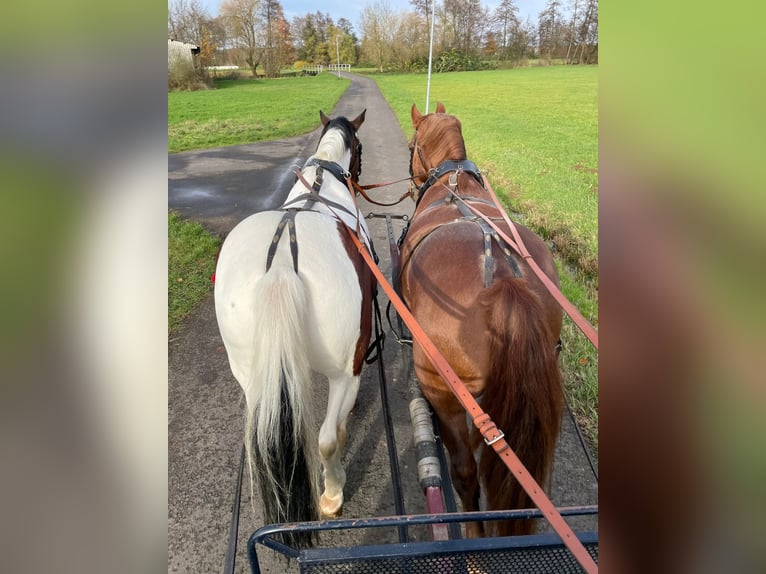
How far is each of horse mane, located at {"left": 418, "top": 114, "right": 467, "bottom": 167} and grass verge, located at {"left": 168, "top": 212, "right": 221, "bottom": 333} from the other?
2.81 meters

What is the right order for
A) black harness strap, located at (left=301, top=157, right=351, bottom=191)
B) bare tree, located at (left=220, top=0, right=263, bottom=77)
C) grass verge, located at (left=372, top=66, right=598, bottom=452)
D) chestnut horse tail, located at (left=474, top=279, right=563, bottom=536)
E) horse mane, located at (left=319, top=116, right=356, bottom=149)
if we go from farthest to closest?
1. grass verge, located at (left=372, top=66, right=598, bottom=452)
2. horse mane, located at (left=319, top=116, right=356, bottom=149)
3. black harness strap, located at (left=301, top=157, right=351, bottom=191)
4. bare tree, located at (left=220, top=0, right=263, bottom=77)
5. chestnut horse tail, located at (left=474, top=279, right=563, bottom=536)

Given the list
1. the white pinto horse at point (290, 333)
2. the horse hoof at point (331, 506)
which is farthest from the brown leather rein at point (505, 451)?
the horse hoof at point (331, 506)

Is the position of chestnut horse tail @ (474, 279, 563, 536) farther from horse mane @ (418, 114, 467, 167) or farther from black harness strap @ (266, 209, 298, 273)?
horse mane @ (418, 114, 467, 167)

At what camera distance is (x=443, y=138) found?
355 cm

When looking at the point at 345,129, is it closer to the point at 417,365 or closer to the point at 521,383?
the point at 417,365

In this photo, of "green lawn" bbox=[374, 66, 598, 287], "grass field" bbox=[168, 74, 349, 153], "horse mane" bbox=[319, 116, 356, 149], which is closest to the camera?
"horse mane" bbox=[319, 116, 356, 149]

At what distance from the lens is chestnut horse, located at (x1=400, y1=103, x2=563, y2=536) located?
1660 mm

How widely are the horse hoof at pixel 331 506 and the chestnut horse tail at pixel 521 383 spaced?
1.05 m

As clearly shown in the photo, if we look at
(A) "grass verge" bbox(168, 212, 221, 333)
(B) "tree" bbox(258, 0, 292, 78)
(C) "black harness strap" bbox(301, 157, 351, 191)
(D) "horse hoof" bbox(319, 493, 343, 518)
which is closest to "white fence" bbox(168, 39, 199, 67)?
(C) "black harness strap" bbox(301, 157, 351, 191)

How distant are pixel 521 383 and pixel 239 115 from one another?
2046 centimetres
